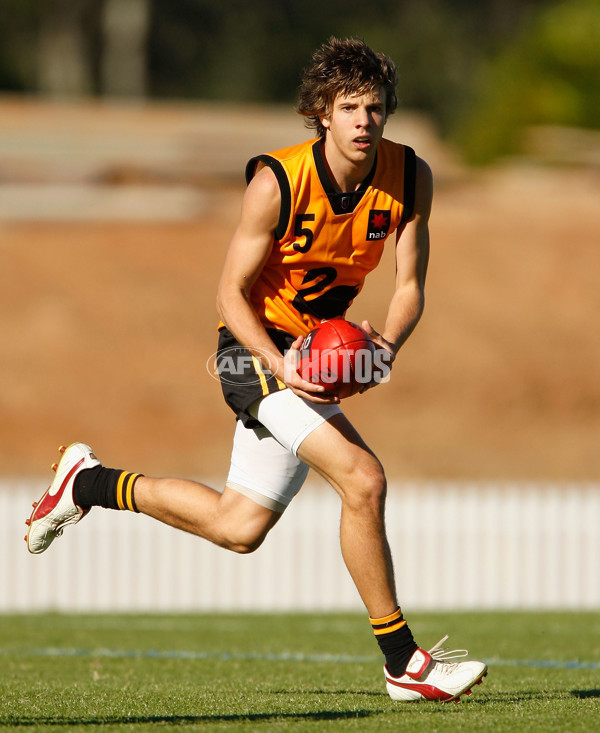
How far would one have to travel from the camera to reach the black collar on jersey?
526 cm

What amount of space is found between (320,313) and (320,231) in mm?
384

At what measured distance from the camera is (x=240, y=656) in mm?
7773

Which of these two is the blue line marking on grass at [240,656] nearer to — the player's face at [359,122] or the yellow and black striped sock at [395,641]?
the yellow and black striped sock at [395,641]

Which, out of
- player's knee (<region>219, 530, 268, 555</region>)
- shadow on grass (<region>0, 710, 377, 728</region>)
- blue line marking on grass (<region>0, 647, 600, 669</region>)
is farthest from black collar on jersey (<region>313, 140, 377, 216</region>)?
blue line marking on grass (<region>0, 647, 600, 669</region>)

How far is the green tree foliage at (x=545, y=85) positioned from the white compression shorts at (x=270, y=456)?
33.6 meters

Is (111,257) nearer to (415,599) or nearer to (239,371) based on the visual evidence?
(415,599)

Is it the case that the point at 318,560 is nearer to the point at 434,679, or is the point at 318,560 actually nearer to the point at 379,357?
the point at 434,679

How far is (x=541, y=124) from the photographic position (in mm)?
38375

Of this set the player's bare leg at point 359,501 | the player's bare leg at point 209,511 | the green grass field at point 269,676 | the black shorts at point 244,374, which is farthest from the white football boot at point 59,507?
the player's bare leg at point 359,501

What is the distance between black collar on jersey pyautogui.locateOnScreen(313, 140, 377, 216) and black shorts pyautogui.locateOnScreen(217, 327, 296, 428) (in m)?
0.58

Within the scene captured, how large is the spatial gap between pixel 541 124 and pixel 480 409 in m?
14.4

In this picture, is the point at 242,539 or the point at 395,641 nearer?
the point at 395,641

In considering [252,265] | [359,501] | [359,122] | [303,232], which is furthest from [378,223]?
[359,501]

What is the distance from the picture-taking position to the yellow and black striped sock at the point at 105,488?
5.64m
